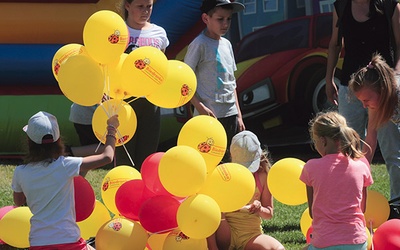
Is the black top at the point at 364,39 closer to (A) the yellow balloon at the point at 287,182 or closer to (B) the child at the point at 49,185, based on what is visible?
(A) the yellow balloon at the point at 287,182

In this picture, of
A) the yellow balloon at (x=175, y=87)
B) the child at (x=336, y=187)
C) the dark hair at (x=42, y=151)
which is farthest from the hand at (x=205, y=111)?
the dark hair at (x=42, y=151)

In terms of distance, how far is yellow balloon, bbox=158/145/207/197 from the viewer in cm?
429

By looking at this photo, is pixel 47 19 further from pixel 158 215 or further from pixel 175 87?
pixel 158 215

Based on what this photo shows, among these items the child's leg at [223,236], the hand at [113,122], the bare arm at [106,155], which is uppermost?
the hand at [113,122]

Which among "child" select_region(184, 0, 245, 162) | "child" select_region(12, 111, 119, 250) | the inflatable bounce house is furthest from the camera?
the inflatable bounce house

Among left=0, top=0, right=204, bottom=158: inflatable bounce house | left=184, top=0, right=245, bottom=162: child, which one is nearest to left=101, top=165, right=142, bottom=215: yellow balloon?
left=184, top=0, right=245, bottom=162: child

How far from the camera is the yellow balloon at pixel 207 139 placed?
4.54 metres

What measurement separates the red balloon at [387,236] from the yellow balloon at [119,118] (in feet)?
4.57

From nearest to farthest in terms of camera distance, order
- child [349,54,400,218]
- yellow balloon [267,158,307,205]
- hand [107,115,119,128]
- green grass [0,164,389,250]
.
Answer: hand [107,115,119,128]
yellow balloon [267,158,307,205]
child [349,54,400,218]
green grass [0,164,389,250]

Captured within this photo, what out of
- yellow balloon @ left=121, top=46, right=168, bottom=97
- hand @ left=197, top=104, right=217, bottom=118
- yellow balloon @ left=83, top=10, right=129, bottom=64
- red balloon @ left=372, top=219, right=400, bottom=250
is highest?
yellow balloon @ left=83, top=10, right=129, bottom=64

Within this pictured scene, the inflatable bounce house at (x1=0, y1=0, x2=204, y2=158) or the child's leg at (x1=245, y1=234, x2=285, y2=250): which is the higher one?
the child's leg at (x1=245, y1=234, x2=285, y2=250)

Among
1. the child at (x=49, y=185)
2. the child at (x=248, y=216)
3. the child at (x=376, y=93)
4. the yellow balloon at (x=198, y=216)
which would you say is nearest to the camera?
the child at (x=49, y=185)

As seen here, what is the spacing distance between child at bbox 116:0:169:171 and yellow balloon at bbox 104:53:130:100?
0.65 metres

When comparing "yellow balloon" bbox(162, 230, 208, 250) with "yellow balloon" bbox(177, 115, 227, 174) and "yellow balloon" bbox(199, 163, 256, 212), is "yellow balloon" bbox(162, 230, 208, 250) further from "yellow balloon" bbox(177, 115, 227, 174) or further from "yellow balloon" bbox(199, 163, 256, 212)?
"yellow balloon" bbox(177, 115, 227, 174)
